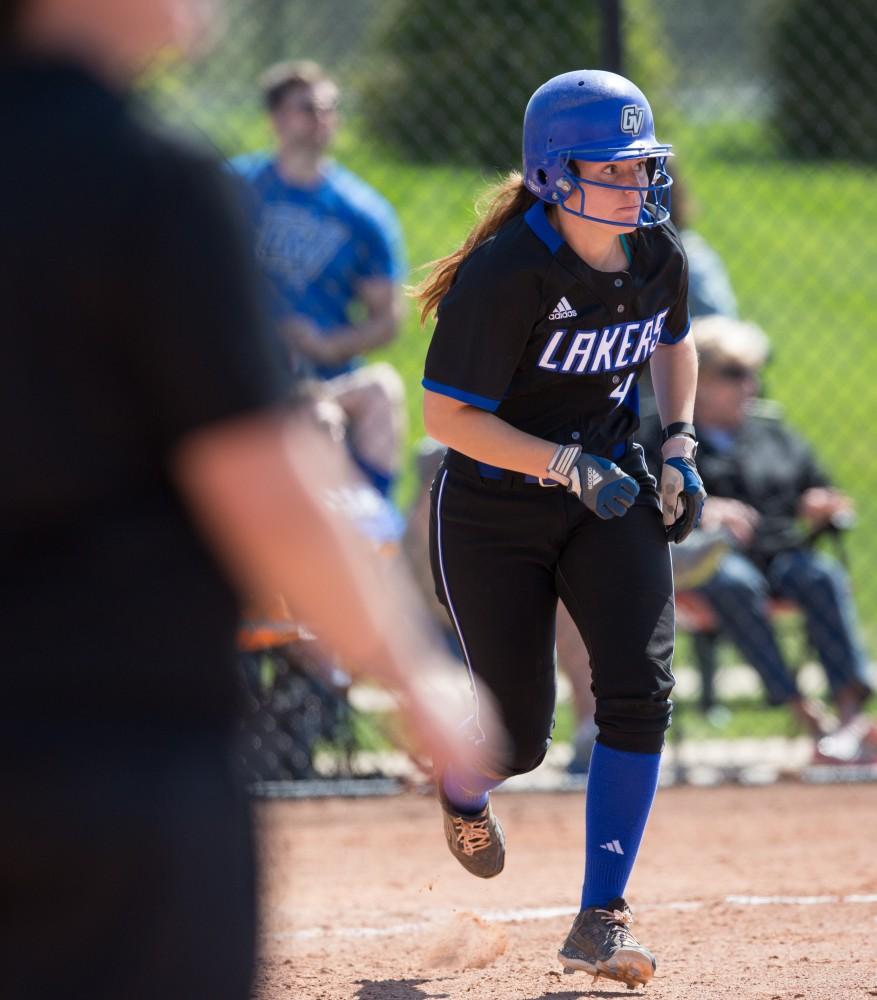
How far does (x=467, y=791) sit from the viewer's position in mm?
3689

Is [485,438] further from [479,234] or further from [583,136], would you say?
[583,136]

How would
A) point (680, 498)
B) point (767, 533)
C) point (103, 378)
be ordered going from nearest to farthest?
point (103, 378)
point (680, 498)
point (767, 533)

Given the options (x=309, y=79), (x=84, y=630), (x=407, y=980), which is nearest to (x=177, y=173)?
(x=84, y=630)

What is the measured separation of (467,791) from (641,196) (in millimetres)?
1374

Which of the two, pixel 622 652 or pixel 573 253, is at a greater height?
pixel 573 253

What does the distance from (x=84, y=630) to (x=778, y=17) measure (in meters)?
14.7

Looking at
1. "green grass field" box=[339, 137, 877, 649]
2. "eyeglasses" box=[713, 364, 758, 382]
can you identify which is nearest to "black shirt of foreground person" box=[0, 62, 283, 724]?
"eyeglasses" box=[713, 364, 758, 382]

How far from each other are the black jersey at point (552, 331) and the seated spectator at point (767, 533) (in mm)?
2646

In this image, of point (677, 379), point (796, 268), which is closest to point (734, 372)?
point (677, 379)

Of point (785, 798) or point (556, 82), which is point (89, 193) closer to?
point (556, 82)

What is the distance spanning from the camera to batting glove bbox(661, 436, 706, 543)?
3529 mm

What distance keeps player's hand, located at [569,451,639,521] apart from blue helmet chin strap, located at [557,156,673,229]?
19.9 inches

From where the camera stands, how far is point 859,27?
8.27 metres

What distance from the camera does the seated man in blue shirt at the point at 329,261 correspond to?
19.7ft
